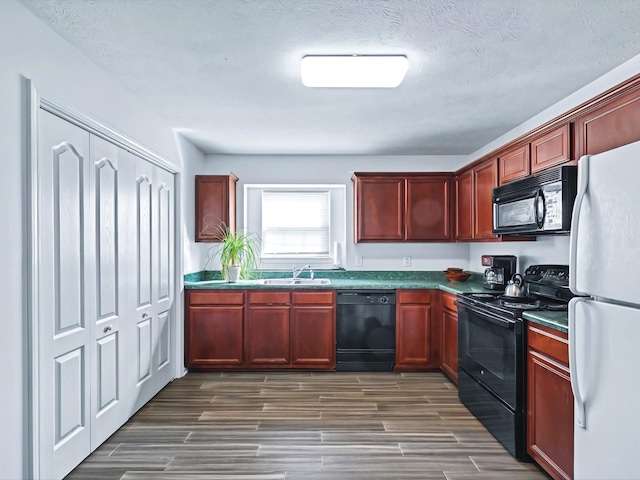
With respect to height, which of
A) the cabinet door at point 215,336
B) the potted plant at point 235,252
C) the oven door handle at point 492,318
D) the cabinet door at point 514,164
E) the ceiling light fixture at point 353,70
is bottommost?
the cabinet door at point 215,336

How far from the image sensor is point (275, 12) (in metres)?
1.92

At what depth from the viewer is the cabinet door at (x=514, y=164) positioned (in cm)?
311

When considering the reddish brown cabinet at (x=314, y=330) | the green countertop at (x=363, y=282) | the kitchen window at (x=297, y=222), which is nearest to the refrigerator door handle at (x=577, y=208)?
the green countertop at (x=363, y=282)

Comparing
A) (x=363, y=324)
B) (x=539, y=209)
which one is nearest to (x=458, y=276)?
(x=363, y=324)

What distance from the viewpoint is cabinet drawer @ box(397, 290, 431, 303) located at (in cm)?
425

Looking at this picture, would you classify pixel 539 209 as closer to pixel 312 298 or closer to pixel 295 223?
pixel 312 298

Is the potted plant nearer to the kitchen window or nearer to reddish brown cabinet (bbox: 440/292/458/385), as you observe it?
the kitchen window

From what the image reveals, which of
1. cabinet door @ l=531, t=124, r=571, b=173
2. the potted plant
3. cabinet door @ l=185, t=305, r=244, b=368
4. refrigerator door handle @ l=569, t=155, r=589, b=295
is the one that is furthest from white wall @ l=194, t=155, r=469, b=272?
refrigerator door handle @ l=569, t=155, r=589, b=295

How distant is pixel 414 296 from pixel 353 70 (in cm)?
248

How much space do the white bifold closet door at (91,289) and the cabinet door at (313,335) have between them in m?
1.28

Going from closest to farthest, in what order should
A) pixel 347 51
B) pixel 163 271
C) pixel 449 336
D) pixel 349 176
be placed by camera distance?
pixel 347 51 < pixel 163 271 < pixel 449 336 < pixel 349 176

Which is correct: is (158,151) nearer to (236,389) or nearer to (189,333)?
(189,333)

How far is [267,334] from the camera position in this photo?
166 inches

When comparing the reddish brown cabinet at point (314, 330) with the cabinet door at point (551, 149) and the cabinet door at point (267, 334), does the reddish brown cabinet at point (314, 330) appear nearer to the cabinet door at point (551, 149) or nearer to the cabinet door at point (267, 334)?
the cabinet door at point (267, 334)
